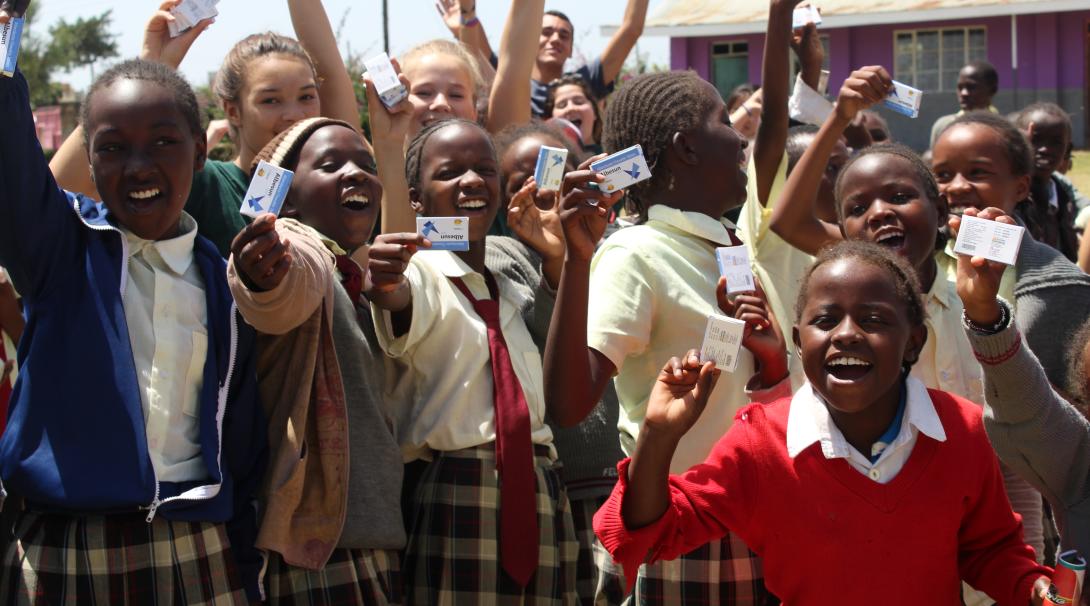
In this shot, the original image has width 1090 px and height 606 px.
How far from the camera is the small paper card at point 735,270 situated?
9.91 feet

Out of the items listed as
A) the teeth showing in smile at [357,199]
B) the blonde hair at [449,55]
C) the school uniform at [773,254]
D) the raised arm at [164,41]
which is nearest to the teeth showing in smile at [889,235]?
the school uniform at [773,254]

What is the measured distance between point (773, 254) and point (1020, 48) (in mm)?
22522

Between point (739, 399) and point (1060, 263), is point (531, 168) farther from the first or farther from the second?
point (1060, 263)

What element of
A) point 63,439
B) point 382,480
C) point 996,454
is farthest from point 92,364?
point 996,454

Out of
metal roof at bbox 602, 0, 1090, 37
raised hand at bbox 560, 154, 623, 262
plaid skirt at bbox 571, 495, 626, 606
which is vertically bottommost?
plaid skirt at bbox 571, 495, 626, 606

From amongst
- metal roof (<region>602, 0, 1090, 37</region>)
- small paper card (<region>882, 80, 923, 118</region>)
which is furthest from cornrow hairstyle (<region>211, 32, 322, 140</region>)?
metal roof (<region>602, 0, 1090, 37</region>)

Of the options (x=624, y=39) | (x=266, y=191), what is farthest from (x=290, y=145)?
(x=624, y=39)

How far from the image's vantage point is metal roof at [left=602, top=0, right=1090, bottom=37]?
23266mm

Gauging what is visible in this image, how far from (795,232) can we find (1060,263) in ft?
2.63

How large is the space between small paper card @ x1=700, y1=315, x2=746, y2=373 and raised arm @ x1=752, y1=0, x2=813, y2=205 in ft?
4.98

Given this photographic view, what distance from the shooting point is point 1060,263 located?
12.2ft

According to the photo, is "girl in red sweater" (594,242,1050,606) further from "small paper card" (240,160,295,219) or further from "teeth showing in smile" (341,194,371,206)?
"teeth showing in smile" (341,194,371,206)

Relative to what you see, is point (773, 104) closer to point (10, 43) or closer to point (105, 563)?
point (10, 43)

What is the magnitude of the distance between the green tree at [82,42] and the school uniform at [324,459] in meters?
48.7
